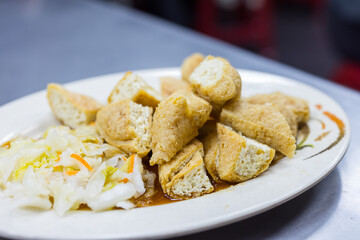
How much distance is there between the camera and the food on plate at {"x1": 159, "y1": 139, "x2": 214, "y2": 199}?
56.2 inches

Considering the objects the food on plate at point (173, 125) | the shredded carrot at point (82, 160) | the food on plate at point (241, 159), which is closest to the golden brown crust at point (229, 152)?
the food on plate at point (241, 159)

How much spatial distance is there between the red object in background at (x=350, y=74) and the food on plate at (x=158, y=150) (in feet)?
6.60

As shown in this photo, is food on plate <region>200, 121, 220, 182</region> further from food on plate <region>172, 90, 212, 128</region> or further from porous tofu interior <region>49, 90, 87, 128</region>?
porous tofu interior <region>49, 90, 87, 128</region>

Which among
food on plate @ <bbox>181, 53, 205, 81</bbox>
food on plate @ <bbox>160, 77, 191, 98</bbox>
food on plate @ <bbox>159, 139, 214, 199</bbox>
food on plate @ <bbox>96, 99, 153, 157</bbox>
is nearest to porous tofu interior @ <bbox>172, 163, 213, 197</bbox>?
food on plate @ <bbox>159, 139, 214, 199</bbox>

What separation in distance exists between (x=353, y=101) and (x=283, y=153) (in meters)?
0.90

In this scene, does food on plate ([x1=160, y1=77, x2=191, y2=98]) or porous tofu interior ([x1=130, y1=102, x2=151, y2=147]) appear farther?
food on plate ([x1=160, y1=77, x2=191, y2=98])

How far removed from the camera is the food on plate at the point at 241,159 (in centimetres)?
144

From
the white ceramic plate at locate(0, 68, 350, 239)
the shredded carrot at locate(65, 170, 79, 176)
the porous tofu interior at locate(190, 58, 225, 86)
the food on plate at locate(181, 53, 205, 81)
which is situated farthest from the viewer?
the food on plate at locate(181, 53, 205, 81)

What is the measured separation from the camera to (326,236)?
1294 mm

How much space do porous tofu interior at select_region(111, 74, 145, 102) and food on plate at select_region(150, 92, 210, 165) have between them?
0.31m

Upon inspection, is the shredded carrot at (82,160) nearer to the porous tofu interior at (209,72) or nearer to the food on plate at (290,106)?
the porous tofu interior at (209,72)

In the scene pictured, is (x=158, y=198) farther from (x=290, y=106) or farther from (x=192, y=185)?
(x=290, y=106)

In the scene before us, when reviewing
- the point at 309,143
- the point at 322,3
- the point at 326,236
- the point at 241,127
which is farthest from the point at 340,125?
the point at 322,3

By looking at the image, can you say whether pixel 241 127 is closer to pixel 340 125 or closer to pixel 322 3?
pixel 340 125
